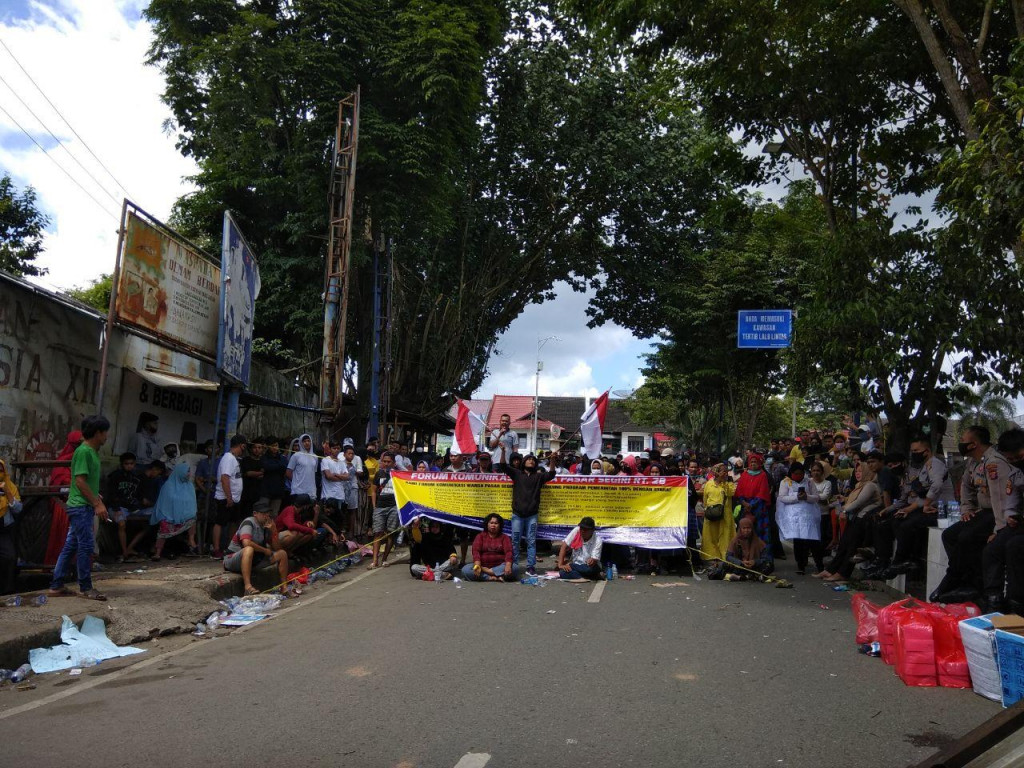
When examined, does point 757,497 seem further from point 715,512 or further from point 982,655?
point 982,655

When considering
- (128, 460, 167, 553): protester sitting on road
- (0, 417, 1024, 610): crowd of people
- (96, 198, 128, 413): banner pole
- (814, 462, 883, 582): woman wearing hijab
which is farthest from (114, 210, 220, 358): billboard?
(814, 462, 883, 582): woman wearing hijab

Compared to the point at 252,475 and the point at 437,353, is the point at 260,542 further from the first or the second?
the point at 437,353

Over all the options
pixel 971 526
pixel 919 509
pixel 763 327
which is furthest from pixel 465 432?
pixel 763 327

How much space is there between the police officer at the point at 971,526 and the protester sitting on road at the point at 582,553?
424 cm

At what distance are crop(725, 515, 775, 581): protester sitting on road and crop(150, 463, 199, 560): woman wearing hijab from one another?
725 cm

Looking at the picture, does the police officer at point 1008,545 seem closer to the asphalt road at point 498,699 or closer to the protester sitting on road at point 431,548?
the asphalt road at point 498,699

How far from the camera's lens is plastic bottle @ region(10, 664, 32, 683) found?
19.8ft

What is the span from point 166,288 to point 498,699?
28.0 ft

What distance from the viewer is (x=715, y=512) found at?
39.0 ft

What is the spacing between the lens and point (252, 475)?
1201cm

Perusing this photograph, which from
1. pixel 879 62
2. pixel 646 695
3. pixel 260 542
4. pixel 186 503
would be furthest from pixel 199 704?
pixel 879 62

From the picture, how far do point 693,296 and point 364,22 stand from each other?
12597 mm

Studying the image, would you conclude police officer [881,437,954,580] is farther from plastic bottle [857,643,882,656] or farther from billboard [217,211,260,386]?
billboard [217,211,260,386]

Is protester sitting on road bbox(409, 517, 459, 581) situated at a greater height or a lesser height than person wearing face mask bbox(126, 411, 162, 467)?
lesser
